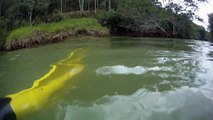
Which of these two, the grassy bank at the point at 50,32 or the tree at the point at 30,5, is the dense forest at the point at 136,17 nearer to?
the tree at the point at 30,5

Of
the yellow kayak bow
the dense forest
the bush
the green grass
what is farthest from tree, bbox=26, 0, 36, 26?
Answer: the yellow kayak bow

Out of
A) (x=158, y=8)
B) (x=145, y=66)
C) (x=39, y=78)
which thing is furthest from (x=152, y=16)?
(x=39, y=78)

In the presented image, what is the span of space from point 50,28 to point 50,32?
2.10 feet

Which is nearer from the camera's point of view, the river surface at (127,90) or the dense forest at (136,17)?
the river surface at (127,90)

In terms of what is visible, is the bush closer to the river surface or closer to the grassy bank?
the grassy bank

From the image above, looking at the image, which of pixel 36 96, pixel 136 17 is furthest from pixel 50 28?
pixel 36 96

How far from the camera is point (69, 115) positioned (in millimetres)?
5070

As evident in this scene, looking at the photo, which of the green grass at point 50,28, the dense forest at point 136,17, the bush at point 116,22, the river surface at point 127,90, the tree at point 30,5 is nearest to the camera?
the river surface at point 127,90

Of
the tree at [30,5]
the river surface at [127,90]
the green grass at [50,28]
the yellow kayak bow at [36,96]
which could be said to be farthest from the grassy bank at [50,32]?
the yellow kayak bow at [36,96]

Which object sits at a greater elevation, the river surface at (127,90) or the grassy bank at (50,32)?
the grassy bank at (50,32)

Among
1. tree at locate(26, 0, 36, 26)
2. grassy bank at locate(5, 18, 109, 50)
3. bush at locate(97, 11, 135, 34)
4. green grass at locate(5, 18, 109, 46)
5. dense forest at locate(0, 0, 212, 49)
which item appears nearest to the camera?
grassy bank at locate(5, 18, 109, 50)

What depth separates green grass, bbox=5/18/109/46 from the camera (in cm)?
1691

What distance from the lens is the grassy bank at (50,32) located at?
54.8ft

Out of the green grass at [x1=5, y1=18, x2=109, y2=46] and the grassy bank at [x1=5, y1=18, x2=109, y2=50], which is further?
the green grass at [x1=5, y1=18, x2=109, y2=46]
